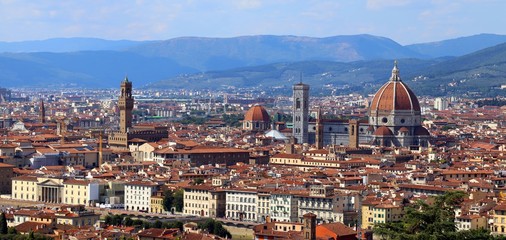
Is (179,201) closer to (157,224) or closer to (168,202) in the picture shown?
(168,202)

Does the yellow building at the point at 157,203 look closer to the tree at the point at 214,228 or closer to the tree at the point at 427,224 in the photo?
the tree at the point at 214,228

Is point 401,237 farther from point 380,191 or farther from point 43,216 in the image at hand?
point 380,191

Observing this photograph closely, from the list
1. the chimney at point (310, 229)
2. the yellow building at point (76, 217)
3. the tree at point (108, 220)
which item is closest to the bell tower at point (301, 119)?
the tree at point (108, 220)

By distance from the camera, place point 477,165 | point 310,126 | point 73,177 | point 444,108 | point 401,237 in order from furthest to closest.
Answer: point 444,108 → point 310,126 → point 477,165 → point 73,177 → point 401,237

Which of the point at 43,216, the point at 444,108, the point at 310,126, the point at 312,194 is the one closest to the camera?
the point at 43,216

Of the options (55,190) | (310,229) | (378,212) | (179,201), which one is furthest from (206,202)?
(310,229)

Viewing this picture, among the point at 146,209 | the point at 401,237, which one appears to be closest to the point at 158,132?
the point at 146,209

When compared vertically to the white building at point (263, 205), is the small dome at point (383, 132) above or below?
above
